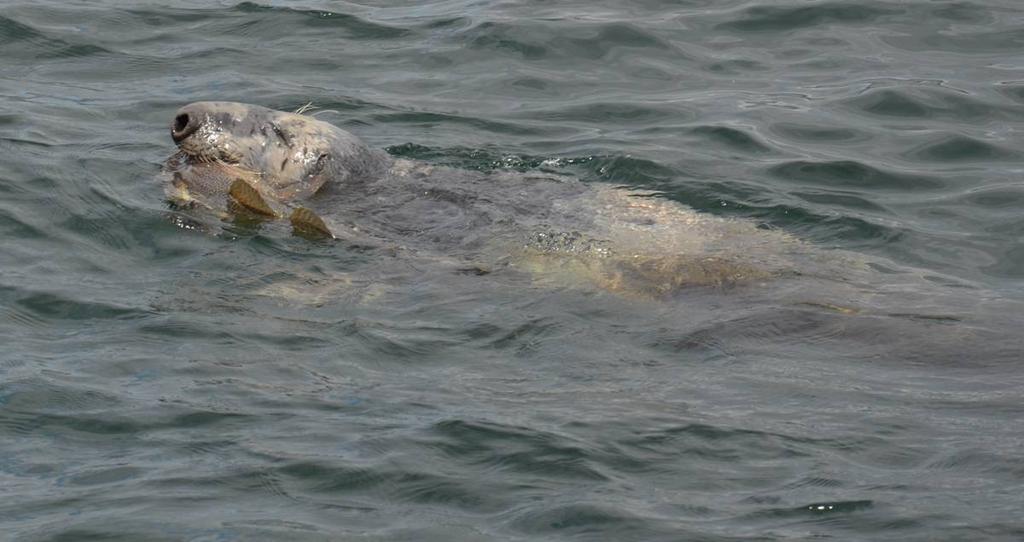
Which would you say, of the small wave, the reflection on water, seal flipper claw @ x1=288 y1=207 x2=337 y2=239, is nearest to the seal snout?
the reflection on water

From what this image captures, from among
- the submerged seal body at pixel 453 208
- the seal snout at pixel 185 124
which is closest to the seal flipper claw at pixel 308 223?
the submerged seal body at pixel 453 208

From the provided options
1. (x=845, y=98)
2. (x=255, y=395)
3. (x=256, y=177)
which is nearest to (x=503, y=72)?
(x=845, y=98)

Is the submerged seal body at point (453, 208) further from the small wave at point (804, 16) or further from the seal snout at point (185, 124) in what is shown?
the small wave at point (804, 16)

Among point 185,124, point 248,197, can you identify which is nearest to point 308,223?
point 248,197

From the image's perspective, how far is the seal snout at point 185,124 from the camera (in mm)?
8180

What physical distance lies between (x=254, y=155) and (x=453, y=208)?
114cm

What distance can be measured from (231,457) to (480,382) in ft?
3.90

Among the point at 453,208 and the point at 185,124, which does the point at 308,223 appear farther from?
the point at 185,124

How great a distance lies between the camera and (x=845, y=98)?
11047 millimetres

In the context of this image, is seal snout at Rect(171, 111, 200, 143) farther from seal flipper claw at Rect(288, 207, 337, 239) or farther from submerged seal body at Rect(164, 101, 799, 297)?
seal flipper claw at Rect(288, 207, 337, 239)

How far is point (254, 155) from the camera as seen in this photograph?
27.3ft

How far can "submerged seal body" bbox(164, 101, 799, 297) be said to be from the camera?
7473 millimetres

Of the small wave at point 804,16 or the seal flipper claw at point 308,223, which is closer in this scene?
the seal flipper claw at point 308,223

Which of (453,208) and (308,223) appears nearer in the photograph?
(308,223)
